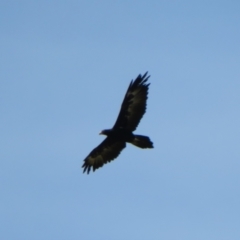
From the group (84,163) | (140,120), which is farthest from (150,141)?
(84,163)

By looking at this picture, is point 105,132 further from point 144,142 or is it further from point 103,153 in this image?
point 144,142

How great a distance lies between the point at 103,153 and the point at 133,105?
220cm

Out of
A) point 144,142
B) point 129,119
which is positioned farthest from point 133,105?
point 144,142

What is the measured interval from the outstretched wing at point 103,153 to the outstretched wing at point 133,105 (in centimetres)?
78

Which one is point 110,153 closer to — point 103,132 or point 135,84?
point 103,132

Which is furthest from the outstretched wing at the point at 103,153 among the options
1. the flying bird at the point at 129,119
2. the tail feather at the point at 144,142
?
the tail feather at the point at 144,142

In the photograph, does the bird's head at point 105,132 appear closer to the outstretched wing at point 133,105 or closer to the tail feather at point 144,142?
the outstretched wing at point 133,105

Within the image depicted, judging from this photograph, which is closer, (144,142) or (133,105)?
(144,142)

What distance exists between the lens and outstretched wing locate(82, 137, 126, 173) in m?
26.4

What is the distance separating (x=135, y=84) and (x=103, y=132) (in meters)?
2.01

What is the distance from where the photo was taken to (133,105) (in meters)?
25.8

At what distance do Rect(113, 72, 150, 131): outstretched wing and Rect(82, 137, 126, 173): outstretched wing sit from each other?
0.78 m

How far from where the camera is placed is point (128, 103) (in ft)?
84.7

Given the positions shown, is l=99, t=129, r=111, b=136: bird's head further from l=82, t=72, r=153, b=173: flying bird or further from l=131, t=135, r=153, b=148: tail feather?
l=131, t=135, r=153, b=148: tail feather
